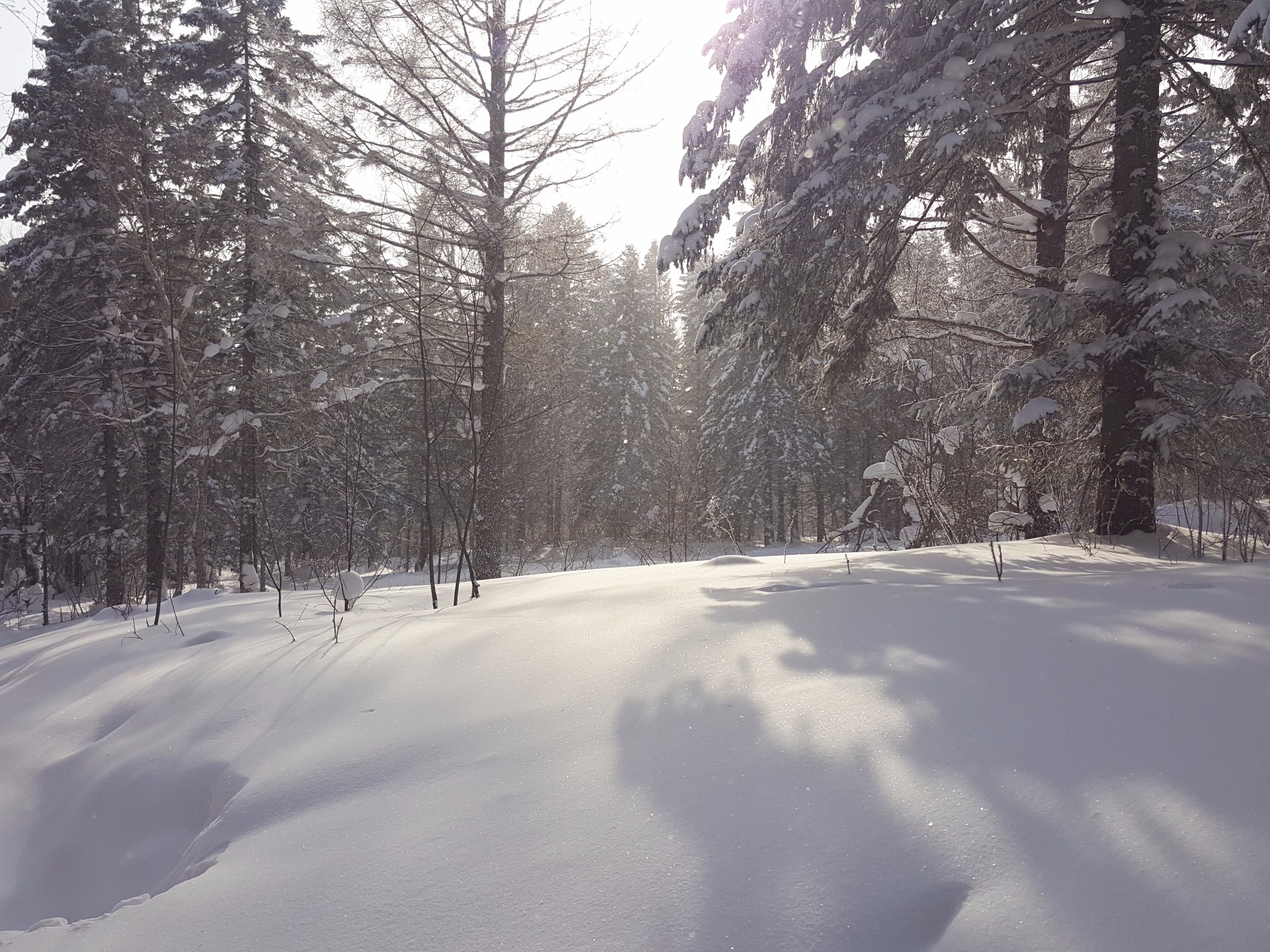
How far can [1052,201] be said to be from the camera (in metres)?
6.82

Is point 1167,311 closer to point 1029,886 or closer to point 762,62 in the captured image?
point 762,62

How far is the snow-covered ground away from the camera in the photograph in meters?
1.11

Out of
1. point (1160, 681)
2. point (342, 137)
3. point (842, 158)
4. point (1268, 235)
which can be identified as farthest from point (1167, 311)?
point (342, 137)

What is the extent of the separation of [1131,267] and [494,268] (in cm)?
614

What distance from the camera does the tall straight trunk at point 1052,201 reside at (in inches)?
247

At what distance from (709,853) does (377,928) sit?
24.5 inches

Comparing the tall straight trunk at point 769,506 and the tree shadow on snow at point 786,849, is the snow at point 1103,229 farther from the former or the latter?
the tall straight trunk at point 769,506

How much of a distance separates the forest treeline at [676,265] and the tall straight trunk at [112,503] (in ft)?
0.27

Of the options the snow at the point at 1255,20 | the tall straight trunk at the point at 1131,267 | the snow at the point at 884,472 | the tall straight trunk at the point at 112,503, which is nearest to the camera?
the snow at the point at 1255,20

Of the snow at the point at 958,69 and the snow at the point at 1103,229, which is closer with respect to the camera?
the snow at the point at 958,69

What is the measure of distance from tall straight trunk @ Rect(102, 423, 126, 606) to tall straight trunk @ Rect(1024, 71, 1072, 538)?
48.1 ft

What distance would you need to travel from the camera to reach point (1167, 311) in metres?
4.05

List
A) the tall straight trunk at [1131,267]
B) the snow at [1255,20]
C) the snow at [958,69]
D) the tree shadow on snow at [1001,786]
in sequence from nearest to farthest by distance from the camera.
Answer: the tree shadow on snow at [1001,786] → the snow at [1255,20] → the snow at [958,69] → the tall straight trunk at [1131,267]

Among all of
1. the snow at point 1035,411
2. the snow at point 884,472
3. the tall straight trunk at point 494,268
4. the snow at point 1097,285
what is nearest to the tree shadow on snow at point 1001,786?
the snow at point 1035,411
